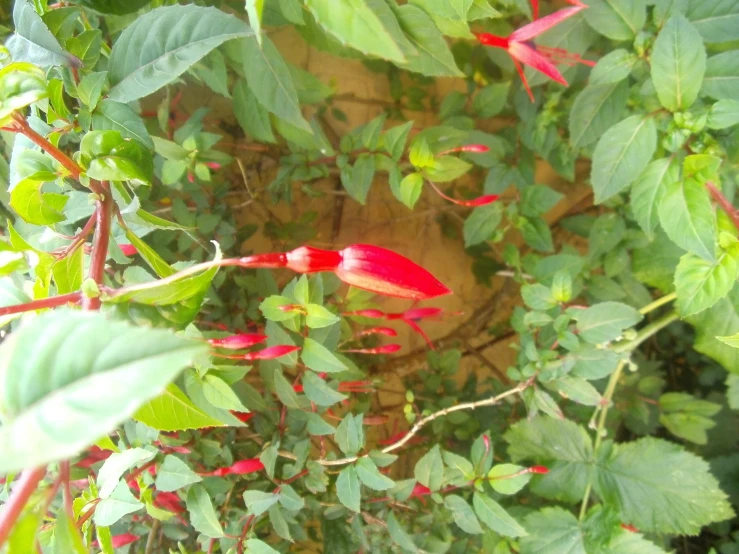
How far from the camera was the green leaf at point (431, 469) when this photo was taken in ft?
2.23

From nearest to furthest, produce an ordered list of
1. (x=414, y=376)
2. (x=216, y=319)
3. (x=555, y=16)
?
(x=555, y=16), (x=216, y=319), (x=414, y=376)

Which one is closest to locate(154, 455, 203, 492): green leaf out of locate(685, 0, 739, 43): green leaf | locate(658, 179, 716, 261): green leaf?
locate(658, 179, 716, 261): green leaf

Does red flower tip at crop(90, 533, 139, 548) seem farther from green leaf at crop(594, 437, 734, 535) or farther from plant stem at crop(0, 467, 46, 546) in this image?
green leaf at crop(594, 437, 734, 535)

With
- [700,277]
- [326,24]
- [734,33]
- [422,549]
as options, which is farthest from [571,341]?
[326,24]

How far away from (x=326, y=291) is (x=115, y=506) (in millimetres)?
381

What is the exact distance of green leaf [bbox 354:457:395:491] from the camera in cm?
60

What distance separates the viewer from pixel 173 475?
0.55 m

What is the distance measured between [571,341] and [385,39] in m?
0.53

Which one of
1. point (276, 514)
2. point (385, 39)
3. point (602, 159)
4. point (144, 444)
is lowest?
point (276, 514)

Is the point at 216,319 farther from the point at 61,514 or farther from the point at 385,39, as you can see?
the point at 385,39

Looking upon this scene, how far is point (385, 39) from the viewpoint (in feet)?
0.98

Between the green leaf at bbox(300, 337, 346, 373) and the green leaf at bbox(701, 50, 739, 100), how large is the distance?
580mm

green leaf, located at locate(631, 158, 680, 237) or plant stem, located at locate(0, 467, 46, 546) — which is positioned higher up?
green leaf, located at locate(631, 158, 680, 237)

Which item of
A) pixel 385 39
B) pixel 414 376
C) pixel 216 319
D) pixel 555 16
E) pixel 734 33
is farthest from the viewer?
pixel 414 376
